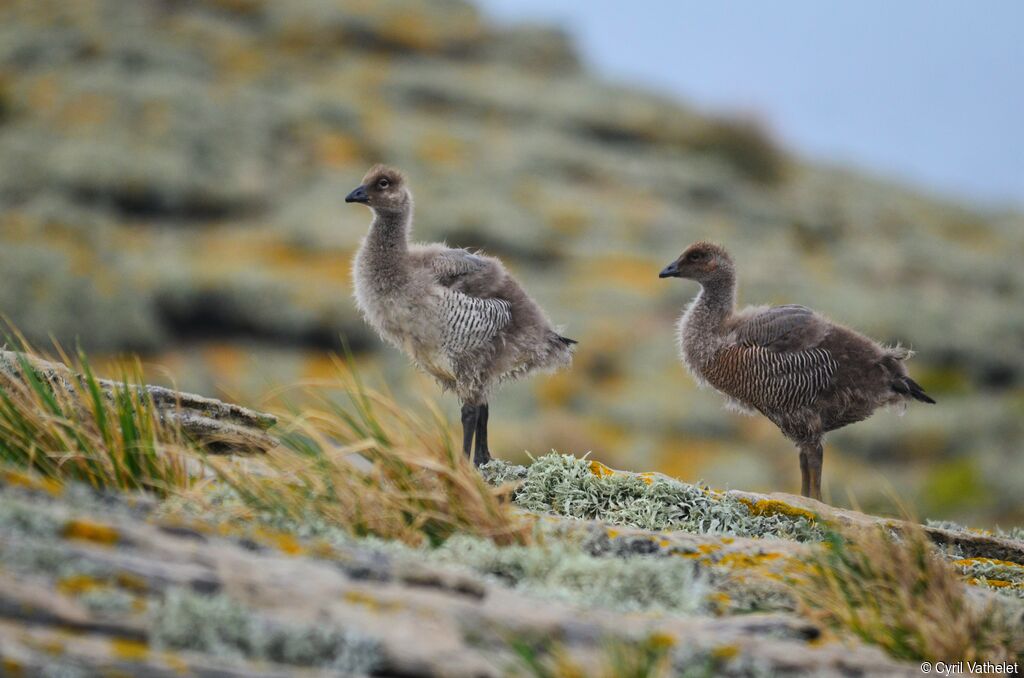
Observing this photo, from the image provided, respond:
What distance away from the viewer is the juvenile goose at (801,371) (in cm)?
809

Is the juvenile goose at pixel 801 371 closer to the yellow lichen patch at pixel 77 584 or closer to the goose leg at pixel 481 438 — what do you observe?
the goose leg at pixel 481 438

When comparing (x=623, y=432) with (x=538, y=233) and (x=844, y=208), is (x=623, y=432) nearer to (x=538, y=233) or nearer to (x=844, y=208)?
(x=538, y=233)

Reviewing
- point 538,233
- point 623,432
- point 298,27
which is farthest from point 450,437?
point 298,27

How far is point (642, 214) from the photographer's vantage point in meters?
27.4

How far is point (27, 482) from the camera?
4.79 metres

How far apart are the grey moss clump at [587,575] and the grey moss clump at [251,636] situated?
3.79ft

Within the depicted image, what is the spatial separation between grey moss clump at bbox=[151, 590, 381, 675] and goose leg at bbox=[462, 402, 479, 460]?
3979 millimetres

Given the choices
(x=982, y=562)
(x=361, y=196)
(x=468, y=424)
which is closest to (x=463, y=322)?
(x=468, y=424)

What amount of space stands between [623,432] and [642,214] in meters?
9.95

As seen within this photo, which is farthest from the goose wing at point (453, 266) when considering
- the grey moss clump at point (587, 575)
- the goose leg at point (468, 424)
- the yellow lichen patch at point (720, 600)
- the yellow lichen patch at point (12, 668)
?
the yellow lichen patch at point (12, 668)

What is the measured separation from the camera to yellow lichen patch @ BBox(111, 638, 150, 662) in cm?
360

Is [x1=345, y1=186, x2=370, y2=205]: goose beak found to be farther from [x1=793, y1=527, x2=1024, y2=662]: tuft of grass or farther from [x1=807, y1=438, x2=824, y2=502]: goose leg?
[x1=793, y1=527, x2=1024, y2=662]: tuft of grass

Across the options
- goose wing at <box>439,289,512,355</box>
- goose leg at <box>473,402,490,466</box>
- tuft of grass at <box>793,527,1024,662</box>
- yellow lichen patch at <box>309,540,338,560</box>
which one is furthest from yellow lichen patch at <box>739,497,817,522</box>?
yellow lichen patch at <box>309,540,338,560</box>

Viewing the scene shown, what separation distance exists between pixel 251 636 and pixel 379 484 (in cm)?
186
